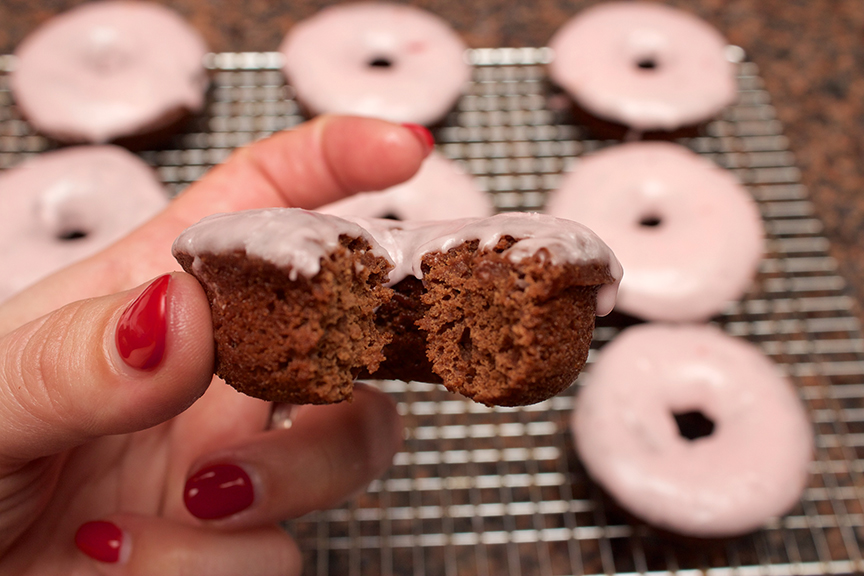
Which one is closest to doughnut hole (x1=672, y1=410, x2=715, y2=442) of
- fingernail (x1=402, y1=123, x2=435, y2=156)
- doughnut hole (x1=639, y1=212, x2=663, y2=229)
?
doughnut hole (x1=639, y1=212, x2=663, y2=229)

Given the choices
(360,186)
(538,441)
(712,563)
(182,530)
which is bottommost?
(712,563)

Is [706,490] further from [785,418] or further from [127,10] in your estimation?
[127,10]

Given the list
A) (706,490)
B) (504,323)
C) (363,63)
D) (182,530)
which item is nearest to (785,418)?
(706,490)

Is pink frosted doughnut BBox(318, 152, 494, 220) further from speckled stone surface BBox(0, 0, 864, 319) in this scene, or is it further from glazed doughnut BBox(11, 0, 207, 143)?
speckled stone surface BBox(0, 0, 864, 319)

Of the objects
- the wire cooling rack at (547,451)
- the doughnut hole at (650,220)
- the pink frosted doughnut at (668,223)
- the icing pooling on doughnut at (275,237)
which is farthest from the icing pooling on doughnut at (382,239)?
the doughnut hole at (650,220)

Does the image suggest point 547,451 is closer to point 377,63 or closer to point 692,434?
point 692,434

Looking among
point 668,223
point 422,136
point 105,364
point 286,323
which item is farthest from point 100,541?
point 668,223
